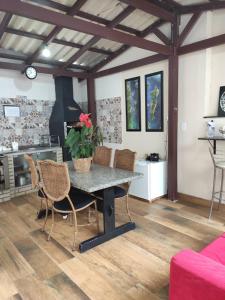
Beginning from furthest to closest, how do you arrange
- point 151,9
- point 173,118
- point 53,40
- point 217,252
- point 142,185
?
point 53,40 < point 142,185 < point 173,118 < point 151,9 < point 217,252

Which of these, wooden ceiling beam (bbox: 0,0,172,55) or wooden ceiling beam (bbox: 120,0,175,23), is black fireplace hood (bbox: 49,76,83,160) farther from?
wooden ceiling beam (bbox: 120,0,175,23)

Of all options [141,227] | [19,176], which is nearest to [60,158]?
[19,176]

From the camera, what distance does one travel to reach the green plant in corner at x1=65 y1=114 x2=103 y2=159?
103 inches

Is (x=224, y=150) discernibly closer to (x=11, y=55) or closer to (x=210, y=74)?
(x=210, y=74)

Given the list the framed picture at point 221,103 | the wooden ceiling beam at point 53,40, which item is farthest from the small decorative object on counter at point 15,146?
the framed picture at point 221,103

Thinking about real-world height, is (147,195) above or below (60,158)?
below

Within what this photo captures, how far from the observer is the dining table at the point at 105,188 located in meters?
2.27

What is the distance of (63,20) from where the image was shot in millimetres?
2283

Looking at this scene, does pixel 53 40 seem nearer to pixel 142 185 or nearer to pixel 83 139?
pixel 83 139

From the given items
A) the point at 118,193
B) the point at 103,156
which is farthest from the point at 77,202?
the point at 103,156

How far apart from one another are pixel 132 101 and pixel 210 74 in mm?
1477

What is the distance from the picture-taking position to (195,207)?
333 cm

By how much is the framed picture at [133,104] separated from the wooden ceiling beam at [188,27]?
0.98 meters

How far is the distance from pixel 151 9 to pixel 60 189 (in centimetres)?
252
